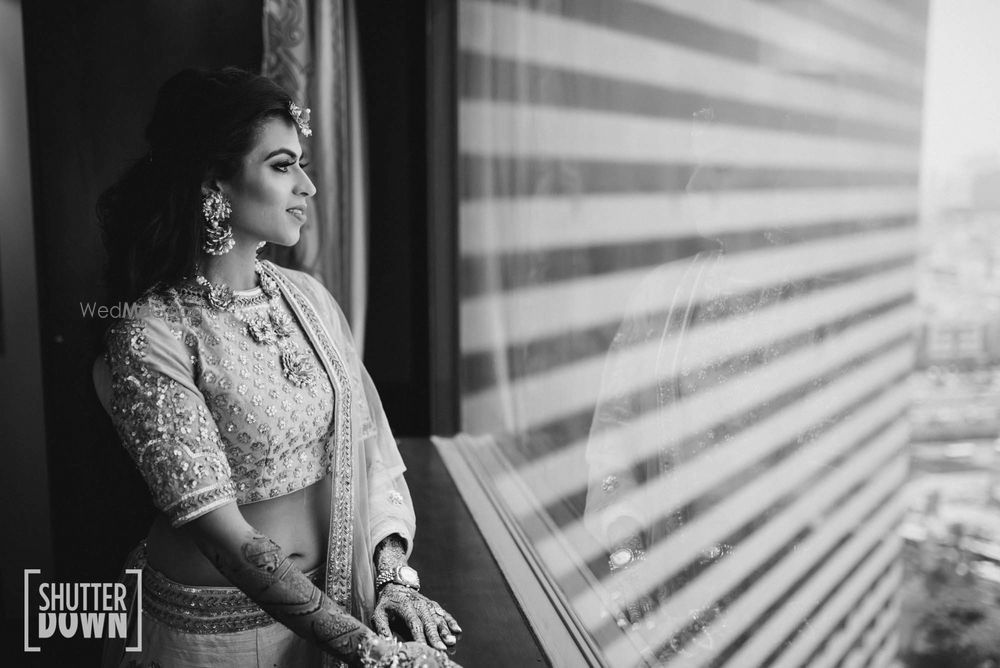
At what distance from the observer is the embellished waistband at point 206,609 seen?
998 millimetres

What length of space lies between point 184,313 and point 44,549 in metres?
1.44

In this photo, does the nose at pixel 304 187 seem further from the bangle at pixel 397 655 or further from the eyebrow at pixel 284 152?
the bangle at pixel 397 655

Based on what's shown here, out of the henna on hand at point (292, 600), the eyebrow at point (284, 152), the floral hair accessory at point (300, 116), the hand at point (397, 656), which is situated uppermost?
the floral hair accessory at point (300, 116)

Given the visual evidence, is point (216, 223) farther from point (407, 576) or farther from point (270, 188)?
point (407, 576)

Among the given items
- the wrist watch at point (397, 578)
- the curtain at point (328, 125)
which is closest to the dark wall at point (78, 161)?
the curtain at point (328, 125)

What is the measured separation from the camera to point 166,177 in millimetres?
954

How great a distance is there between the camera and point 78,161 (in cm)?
178

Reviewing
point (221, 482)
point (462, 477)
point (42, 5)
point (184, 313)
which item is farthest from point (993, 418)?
point (42, 5)

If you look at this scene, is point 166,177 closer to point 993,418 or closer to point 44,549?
point 993,418

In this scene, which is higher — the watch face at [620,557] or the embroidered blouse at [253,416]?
the embroidered blouse at [253,416]

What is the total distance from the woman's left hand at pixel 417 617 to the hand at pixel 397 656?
53 mm

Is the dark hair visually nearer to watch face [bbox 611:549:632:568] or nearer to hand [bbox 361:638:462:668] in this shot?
hand [bbox 361:638:462:668]

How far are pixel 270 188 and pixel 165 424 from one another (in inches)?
12.8

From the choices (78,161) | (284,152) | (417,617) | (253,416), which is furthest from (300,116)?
(78,161)
